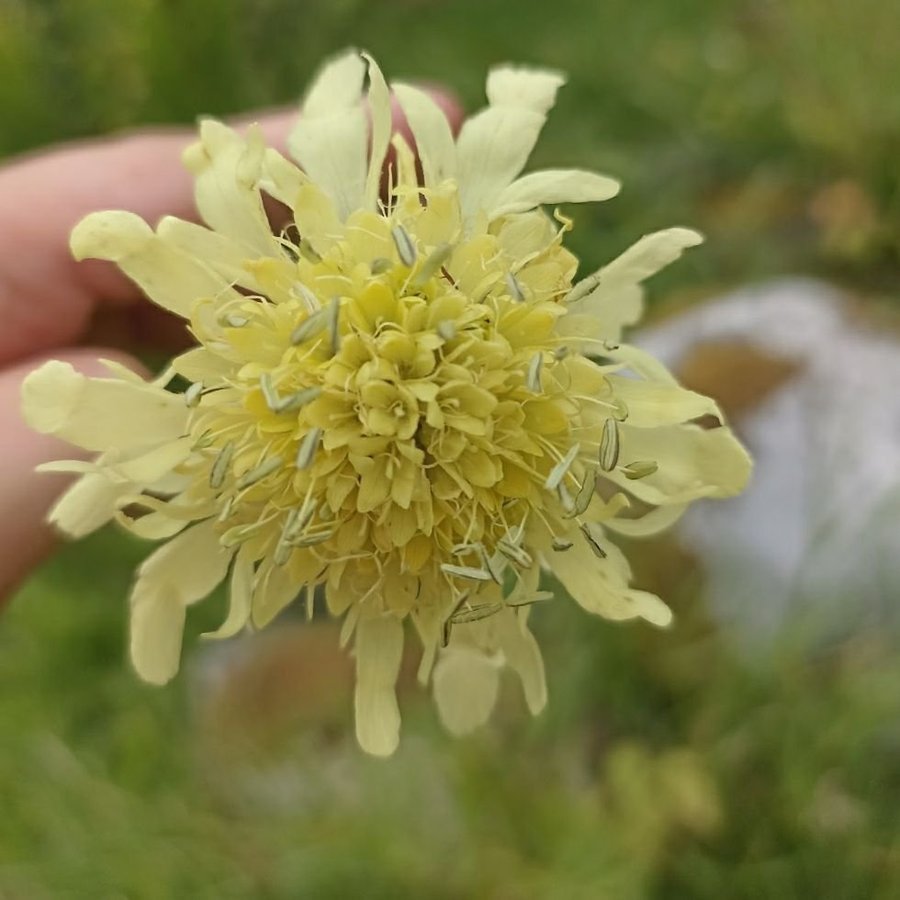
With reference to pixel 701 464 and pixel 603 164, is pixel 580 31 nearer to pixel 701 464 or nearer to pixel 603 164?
pixel 603 164

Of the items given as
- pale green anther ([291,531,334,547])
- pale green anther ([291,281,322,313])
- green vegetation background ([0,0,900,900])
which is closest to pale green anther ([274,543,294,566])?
pale green anther ([291,531,334,547])

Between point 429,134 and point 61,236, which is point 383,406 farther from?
point 61,236

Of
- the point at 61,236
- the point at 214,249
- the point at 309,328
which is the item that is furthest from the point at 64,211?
the point at 309,328

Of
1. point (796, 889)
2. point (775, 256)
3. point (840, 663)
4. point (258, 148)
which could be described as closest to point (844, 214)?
point (775, 256)

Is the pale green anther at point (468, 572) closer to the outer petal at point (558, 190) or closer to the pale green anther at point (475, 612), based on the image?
the pale green anther at point (475, 612)

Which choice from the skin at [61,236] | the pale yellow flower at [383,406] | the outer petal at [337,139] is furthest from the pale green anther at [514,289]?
the skin at [61,236]

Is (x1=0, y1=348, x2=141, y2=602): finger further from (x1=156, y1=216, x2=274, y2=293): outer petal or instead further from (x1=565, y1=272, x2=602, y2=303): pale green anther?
(x1=565, y1=272, x2=602, y2=303): pale green anther

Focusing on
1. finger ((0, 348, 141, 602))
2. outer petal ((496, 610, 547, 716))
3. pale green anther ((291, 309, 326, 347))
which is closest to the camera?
pale green anther ((291, 309, 326, 347))
